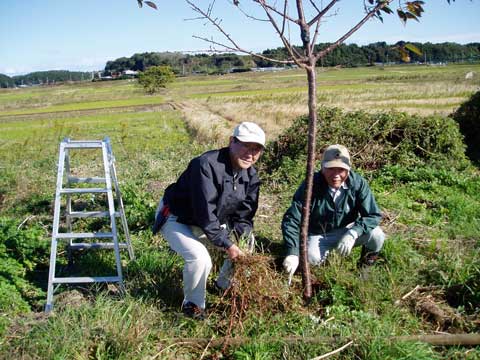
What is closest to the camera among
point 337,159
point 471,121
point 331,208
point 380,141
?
point 337,159

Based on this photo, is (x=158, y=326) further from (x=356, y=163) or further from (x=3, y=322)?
(x=356, y=163)

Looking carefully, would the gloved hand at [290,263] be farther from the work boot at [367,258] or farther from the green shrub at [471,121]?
the green shrub at [471,121]

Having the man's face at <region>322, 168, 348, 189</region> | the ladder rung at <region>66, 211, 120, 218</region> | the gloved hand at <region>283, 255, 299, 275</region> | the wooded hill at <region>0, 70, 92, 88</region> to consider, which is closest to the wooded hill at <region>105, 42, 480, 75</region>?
the man's face at <region>322, 168, 348, 189</region>

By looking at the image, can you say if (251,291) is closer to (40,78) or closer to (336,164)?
(336,164)

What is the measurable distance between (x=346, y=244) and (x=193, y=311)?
55.7 inches

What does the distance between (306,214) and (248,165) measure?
582mm

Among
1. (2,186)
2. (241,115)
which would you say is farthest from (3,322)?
(241,115)

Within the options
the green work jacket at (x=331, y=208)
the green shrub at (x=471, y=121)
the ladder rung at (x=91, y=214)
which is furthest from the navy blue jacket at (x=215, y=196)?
the green shrub at (x=471, y=121)

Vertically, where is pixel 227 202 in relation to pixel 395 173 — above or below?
above

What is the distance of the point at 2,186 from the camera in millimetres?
8039

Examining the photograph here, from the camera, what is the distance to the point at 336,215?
161 inches

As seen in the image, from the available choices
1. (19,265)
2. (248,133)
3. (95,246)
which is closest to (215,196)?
(248,133)

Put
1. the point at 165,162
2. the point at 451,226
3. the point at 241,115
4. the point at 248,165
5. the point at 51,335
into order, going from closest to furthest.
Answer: the point at 51,335 < the point at 248,165 < the point at 451,226 < the point at 165,162 < the point at 241,115

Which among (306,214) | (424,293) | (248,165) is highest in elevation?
(248,165)
